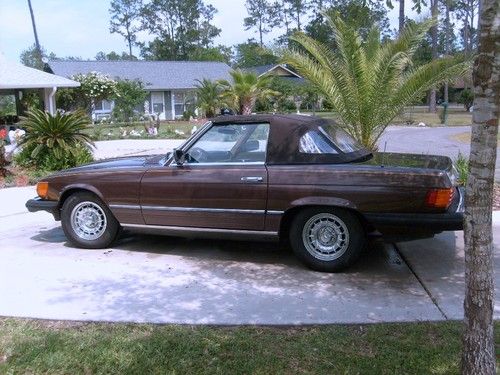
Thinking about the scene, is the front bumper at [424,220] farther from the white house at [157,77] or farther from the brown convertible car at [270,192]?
the white house at [157,77]

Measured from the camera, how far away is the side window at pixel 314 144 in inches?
209

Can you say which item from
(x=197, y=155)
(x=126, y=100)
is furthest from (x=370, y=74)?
(x=126, y=100)

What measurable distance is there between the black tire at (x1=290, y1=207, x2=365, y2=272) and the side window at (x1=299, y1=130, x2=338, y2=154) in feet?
1.87

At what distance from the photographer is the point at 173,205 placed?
5.64 m

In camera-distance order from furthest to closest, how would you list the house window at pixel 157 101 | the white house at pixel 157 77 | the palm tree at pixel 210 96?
the house window at pixel 157 101
the white house at pixel 157 77
the palm tree at pixel 210 96

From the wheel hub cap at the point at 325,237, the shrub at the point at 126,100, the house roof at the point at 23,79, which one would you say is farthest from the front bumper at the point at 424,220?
the shrub at the point at 126,100

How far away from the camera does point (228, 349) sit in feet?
12.0

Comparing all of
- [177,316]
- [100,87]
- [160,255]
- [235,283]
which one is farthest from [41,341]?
[100,87]

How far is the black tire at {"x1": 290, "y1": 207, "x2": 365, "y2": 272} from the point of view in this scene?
16.7 ft

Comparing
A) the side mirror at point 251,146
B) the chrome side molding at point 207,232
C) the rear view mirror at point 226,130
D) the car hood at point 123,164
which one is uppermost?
the rear view mirror at point 226,130

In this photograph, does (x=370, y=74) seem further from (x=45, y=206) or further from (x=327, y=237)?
(x=45, y=206)

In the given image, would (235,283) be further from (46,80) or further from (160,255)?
(46,80)

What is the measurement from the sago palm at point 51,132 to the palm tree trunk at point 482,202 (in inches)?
400

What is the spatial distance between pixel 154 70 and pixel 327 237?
38.7 meters
